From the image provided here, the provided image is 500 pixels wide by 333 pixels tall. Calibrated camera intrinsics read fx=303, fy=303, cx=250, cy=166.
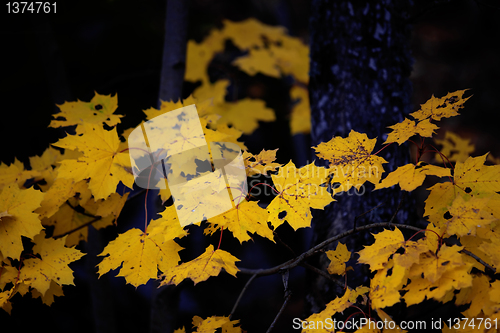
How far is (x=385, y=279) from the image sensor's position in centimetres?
75

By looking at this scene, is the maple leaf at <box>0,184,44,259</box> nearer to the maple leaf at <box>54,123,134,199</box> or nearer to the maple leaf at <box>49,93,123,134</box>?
the maple leaf at <box>54,123,134,199</box>

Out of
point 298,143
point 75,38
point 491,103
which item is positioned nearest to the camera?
point 75,38

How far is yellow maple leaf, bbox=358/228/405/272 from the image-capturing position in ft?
2.52

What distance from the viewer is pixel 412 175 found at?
836 millimetres

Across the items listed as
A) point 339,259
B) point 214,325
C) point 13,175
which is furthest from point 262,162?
point 13,175

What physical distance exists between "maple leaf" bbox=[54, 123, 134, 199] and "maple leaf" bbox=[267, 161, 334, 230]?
47cm

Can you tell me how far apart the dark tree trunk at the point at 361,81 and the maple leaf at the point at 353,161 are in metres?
0.37

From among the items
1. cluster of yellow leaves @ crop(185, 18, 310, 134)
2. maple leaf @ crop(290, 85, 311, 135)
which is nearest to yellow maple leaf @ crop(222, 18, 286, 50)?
cluster of yellow leaves @ crop(185, 18, 310, 134)

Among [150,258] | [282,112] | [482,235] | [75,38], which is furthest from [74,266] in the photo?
[482,235]

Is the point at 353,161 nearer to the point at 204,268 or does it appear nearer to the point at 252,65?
the point at 204,268

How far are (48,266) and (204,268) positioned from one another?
21.3 inches

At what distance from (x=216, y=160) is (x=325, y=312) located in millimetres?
573

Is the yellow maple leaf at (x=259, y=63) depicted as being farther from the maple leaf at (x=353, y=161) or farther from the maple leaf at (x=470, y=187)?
the maple leaf at (x=470, y=187)

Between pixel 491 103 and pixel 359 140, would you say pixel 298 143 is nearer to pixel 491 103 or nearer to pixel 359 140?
pixel 359 140
